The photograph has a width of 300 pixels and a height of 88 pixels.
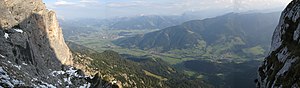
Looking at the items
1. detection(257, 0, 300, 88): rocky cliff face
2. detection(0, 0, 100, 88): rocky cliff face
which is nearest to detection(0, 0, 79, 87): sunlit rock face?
detection(0, 0, 100, 88): rocky cliff face

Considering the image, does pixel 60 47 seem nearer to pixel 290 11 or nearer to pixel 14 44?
pixel 14 44

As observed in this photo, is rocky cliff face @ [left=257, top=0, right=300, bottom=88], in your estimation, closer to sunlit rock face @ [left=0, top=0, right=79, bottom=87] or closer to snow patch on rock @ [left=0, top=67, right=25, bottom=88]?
snow patch on rock @ [left=0, top=67, right=25, bottom=88]

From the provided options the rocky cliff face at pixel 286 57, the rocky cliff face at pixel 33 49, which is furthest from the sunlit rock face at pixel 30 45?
the rocky cliff face at pixel 286 57

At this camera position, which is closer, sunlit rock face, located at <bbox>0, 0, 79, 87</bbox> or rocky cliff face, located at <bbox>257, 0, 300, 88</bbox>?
rocky cliff face, located at <bbox>257, 0, 300, 88</bbox>

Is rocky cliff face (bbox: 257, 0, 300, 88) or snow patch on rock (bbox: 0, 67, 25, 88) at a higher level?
rocky cliff face (bbox: 257, 0, 300, 88)

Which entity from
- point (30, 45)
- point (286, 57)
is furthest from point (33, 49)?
point (286, 57)

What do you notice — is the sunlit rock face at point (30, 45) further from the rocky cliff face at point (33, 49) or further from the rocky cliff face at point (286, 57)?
the rocky cliff face at point (286, 57)
